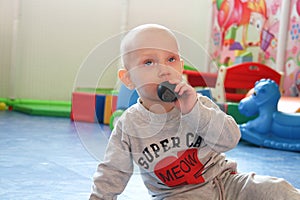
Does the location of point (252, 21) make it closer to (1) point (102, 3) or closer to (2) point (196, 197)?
(1) point (102, 3)

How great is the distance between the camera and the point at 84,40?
3.32 metres

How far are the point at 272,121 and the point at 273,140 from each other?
0.29 feet

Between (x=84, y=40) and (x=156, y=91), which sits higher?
(x=156, y=91)

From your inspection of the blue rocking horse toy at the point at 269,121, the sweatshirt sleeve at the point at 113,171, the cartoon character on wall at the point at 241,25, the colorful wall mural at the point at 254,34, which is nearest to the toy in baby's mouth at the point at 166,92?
the sweatshirt sleeve at the point at 113,171

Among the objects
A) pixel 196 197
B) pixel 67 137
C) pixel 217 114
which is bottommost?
pixel 67 137

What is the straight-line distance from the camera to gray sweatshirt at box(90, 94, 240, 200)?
67cm

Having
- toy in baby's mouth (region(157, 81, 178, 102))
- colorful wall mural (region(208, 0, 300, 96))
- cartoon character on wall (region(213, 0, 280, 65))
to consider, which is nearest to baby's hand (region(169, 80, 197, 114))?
toy in baby's mouth (region(157, 81, 178, 102))

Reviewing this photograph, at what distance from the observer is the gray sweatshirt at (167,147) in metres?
0.67

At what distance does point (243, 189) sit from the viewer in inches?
28.0

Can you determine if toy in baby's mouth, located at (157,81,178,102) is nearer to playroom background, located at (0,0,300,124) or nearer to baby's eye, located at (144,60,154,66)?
baby's eye, located at (144,60,154,66)

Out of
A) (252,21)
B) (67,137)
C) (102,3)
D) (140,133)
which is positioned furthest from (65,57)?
(140,133)

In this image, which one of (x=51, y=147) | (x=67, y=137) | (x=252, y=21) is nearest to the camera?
(x=51, y=147)

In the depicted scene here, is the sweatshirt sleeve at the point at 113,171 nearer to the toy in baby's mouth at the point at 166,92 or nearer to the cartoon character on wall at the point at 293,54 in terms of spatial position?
the toy in baby's mouth at the point at 166,92

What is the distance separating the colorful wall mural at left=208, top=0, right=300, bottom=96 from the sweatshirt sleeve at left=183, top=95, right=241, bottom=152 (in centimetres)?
216
